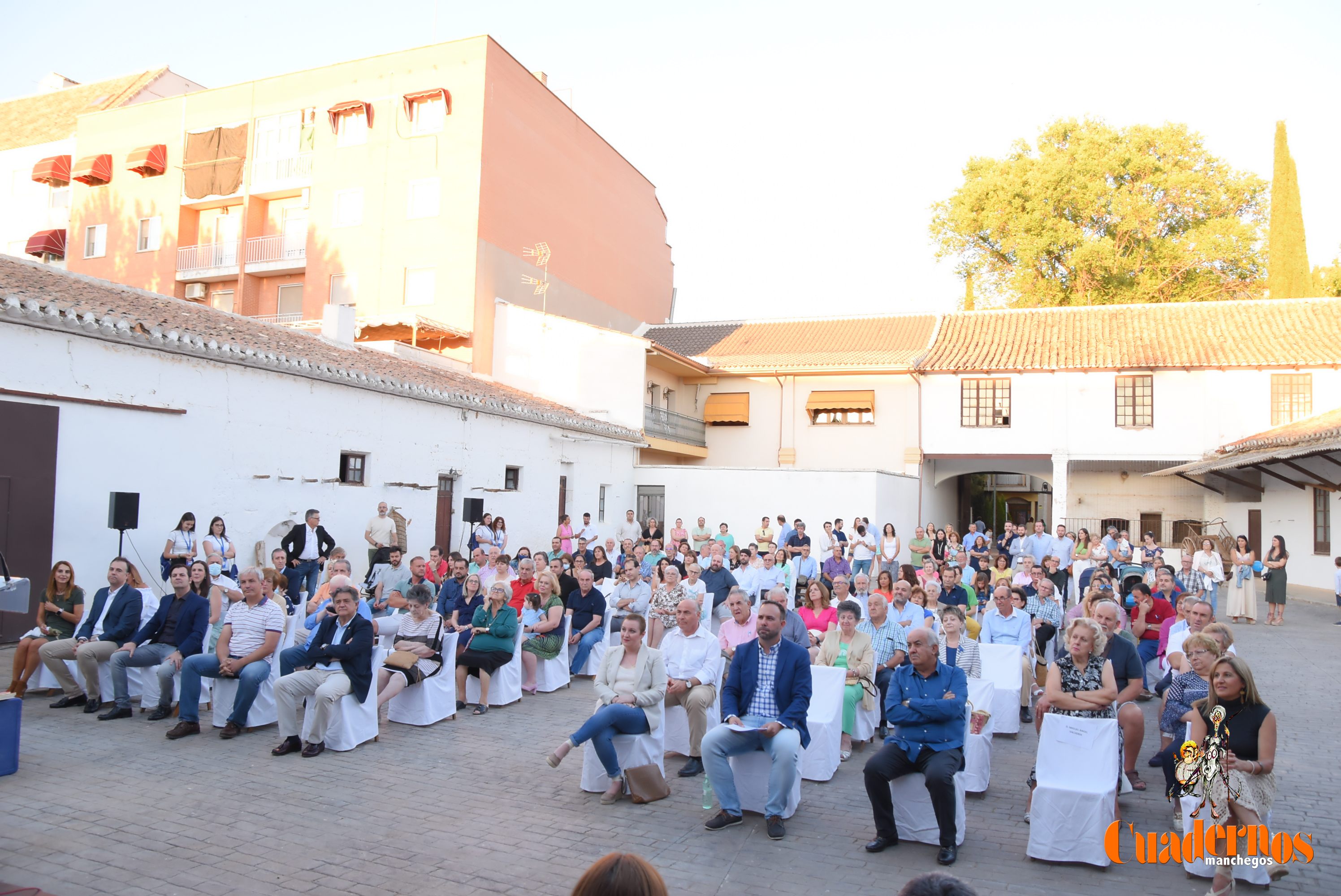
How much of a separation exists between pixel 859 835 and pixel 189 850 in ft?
13.1

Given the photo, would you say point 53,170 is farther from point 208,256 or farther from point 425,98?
point 425,98

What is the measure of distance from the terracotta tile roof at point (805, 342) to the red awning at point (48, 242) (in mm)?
22904

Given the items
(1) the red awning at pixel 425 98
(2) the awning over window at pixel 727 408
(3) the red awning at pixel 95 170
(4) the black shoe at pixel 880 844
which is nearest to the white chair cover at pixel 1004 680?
(4) the black shoe at pixel 880 844

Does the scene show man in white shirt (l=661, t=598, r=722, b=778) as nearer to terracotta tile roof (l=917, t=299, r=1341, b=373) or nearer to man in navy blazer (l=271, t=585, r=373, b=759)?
man in navy blazer (l=271, t=585, r=373, b=759)

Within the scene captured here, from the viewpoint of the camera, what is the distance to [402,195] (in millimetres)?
27266

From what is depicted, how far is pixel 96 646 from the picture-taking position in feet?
27.4

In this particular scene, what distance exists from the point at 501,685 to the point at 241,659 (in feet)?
8.14

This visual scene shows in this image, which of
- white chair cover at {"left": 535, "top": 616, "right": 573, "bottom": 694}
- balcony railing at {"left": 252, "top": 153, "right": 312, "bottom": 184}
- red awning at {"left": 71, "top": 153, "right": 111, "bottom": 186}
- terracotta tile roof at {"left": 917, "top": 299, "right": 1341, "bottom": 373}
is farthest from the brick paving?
red awning at {"left": 71, "top": 153, "right": 111, "bottom": 186}

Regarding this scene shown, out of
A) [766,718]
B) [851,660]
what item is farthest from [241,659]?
[851,660]

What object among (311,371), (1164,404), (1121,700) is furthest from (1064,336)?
(1121,700)

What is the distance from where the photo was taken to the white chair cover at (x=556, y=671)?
985 centimetres

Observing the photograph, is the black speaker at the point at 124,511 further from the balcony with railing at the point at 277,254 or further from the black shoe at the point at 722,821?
the balcony with railing at the point at 277,254

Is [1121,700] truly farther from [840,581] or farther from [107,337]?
[107,337]

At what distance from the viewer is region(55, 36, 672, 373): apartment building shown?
26.5 metres
